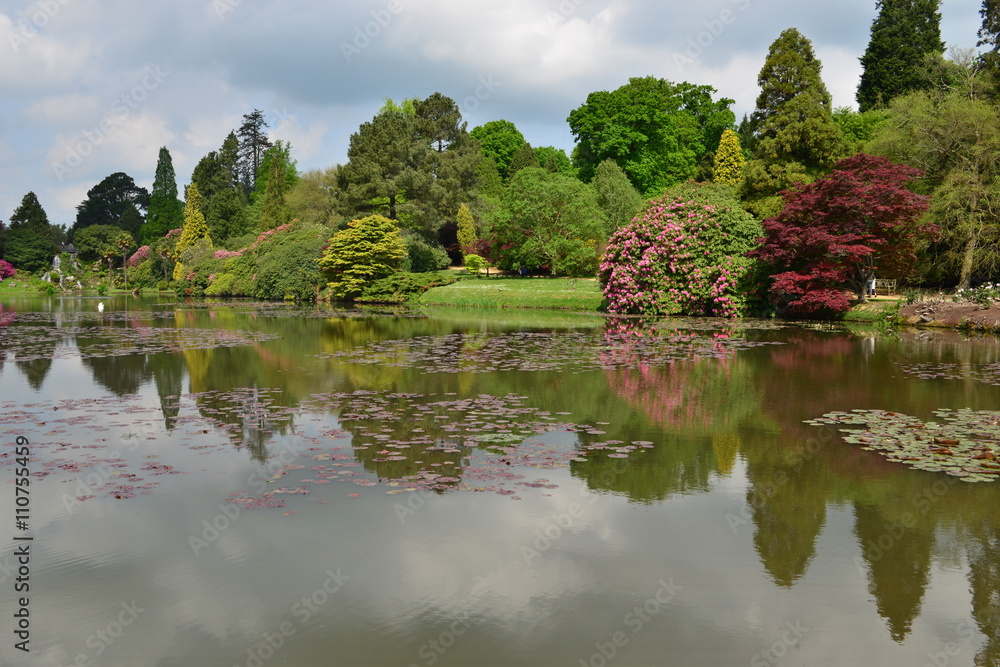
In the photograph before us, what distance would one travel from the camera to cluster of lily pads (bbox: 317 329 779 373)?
52.4 ft

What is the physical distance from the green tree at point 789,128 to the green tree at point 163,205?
81019mm

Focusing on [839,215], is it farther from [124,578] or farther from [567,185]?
[124,578]

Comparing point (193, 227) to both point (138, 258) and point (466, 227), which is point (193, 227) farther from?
point (466, 227)

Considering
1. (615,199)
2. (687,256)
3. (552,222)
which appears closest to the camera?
(687,256)

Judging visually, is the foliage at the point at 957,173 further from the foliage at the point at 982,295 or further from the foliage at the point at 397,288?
the foliage at the point at 397,288

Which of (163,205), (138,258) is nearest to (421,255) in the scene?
(138,258)

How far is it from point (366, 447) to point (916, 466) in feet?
21.4

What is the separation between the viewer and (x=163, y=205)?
328 ft

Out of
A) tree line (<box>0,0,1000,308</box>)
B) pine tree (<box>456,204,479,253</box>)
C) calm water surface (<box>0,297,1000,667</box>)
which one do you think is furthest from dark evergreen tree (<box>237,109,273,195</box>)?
calm water surface (<box>0,297,1000,667</box>)

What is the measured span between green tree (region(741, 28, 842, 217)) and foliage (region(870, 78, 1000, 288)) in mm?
3386

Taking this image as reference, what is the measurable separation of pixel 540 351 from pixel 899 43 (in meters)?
51.8

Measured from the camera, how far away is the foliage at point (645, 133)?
59875 mm

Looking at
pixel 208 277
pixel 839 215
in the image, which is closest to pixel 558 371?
pixel 839 215

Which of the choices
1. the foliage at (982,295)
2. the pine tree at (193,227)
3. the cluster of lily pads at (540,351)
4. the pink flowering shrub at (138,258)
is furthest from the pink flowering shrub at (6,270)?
the foliage at (982,295)
